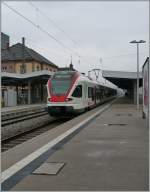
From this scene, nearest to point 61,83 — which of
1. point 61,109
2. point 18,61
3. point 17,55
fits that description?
point 61,109

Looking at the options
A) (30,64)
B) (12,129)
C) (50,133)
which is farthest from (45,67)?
(50,133)

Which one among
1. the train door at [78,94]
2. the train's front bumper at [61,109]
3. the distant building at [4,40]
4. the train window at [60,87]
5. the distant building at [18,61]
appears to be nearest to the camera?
the train's front bumper at [61,109]

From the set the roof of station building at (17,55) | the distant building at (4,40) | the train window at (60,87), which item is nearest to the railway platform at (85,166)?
the train window at (60,87)

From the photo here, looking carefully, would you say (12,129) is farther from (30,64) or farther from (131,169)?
(30,64)

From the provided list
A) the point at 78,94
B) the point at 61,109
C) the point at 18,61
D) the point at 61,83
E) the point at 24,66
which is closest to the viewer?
the point at 61,109

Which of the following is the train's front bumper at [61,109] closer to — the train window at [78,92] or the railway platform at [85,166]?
the train window at [78,92]

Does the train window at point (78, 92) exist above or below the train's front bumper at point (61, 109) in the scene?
above

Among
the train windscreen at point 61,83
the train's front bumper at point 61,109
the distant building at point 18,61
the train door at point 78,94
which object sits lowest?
the train's front bumper at point 61,109

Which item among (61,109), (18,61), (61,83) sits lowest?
(61,109)

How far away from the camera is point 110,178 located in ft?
23.1

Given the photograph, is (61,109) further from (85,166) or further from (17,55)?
(17,55)

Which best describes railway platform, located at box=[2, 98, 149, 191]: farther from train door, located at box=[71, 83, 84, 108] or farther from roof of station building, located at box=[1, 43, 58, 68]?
roof of station building, located at box=[1, 43, 58, 68]

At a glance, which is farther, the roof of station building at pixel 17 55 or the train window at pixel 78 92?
the roof of station building at pixel 17 55

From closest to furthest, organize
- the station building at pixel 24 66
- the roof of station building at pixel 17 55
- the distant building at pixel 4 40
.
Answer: the distant building at pixel 4 40
the station building at pixel 24 66
the roof of station building at pixel 17 55
